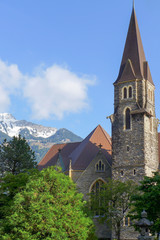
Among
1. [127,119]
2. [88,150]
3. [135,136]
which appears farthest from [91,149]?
[135,136]

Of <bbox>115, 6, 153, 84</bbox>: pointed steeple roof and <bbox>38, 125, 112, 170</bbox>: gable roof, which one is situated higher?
<bbox>115, 6, 153, 84</bbox>: pointed steeple roof

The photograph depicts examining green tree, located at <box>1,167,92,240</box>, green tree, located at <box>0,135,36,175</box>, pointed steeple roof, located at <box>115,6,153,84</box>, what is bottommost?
green tree, located at <box>1,167,92,240</box>

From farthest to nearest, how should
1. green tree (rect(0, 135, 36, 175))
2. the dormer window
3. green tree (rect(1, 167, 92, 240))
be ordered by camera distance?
1. green tree (rect(0, 135, 36, 175))
2. the dormer window
3. green tree (rect(1, 167, 92, 240))

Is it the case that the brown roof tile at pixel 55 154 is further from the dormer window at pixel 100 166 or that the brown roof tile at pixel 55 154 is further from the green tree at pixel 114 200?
the green tree at pixel 114 200

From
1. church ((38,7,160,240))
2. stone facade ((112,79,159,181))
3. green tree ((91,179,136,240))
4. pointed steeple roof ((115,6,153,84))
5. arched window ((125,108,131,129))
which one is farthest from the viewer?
pointed steeple roof ((115,6,153,84))

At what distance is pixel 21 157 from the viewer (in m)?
48.6

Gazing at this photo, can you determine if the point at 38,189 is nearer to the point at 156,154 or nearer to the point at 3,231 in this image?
the point at 3,231

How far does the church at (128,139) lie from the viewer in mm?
40375

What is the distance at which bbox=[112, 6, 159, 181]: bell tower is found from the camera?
40.2 m

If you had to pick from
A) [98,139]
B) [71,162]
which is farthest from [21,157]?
[98,139]

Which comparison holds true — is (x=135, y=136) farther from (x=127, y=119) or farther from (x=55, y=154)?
(x=55, y=154)

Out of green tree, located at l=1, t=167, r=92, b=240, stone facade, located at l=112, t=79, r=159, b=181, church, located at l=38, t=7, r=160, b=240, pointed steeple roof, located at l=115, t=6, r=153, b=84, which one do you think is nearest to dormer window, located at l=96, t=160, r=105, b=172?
church, located at l=38, t=7, r=160, b=240

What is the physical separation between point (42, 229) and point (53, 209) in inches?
57.0

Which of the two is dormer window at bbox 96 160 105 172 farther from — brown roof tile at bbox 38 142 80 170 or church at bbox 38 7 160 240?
brown roof tile at bbox 38 142 80 170
